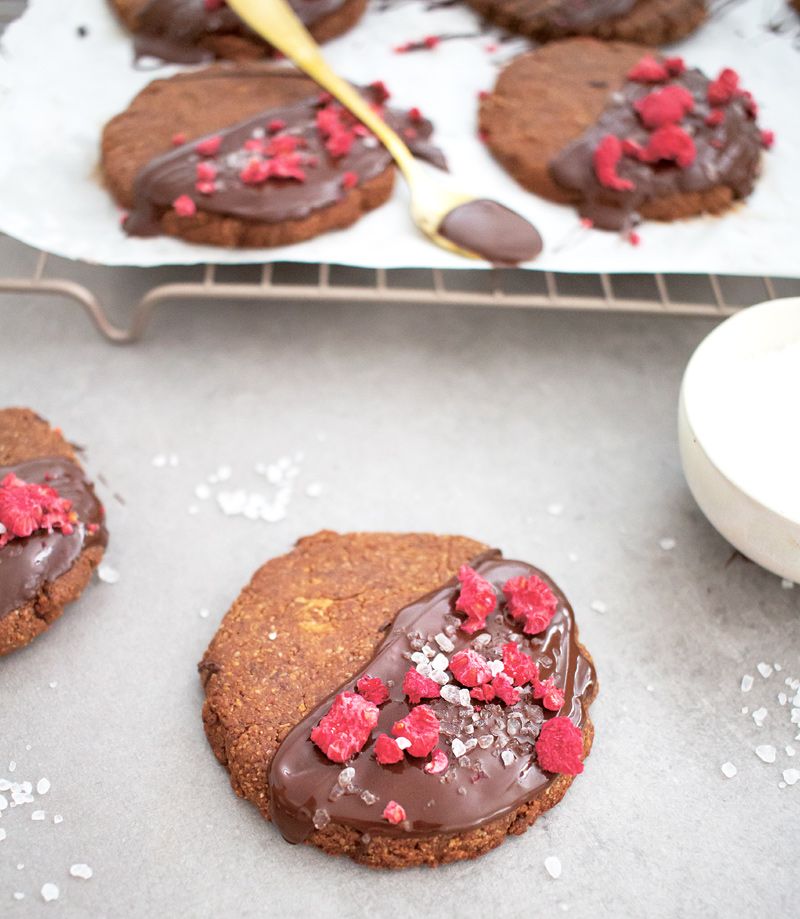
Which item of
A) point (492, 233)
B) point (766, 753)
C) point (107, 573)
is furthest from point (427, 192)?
point (766, 753)

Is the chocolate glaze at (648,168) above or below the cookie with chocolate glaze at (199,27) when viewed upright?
below

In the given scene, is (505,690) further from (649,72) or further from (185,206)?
(649,72)

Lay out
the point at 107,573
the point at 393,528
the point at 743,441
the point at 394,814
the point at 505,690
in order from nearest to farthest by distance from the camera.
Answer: the point at 394,814 → the point at 505,690 → the point at 743,441 → the point at 107,573 → the point at 393,528

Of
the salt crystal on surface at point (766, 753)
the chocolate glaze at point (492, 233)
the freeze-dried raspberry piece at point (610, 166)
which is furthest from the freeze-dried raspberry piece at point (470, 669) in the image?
the freeze-dried raspberry piece at point (610, 166)

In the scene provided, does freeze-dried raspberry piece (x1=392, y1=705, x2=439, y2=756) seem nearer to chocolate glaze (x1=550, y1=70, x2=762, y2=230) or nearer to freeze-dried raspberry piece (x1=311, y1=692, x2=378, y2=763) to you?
freeze-dried raspberry piece (x1=311, y1=692, x2=378, y2=763)

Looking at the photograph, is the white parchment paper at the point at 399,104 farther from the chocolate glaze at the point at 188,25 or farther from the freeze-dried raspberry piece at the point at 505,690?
the freeze-dried raspberry piece at the point at 505,690

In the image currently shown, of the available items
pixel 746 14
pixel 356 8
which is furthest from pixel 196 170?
pixel 746 14

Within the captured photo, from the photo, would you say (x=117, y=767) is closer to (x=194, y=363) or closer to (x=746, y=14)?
(x=194, y=363)
